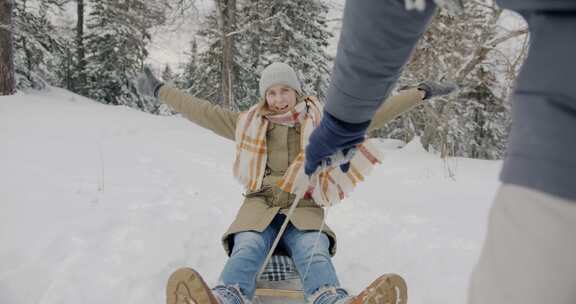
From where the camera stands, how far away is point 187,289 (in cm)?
179

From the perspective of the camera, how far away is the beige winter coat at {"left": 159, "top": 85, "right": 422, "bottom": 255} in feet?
8.49

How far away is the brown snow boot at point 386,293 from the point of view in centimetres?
183

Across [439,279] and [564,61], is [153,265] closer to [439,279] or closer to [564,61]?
[439,279]

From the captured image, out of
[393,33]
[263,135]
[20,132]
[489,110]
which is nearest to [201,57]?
[489,110]

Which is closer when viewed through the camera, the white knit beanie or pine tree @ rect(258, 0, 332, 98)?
the white knit beanie

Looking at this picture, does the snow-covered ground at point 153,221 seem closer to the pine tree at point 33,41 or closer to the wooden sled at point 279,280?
the wooden sled at point 279,280

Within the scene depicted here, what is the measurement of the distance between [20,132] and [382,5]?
5837 millimetres

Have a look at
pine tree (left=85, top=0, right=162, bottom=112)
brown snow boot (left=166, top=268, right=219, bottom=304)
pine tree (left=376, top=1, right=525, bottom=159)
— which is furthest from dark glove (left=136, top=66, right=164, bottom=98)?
pine tree (left=85, top=0, right=162, bottom=112)

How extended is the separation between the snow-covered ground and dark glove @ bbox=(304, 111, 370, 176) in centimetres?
139

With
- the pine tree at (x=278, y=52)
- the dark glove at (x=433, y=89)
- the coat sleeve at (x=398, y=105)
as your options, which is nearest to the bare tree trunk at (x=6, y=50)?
the pine tree at (x=278, y=52)

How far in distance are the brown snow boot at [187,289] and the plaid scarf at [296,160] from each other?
2.88 ft

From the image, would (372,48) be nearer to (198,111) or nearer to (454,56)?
(198,111)

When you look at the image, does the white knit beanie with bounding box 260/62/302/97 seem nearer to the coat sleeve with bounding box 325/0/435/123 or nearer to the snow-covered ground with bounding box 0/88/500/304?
the snow-covered ground with bounding box 0/88/500/304

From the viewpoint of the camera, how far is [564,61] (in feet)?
1.66
